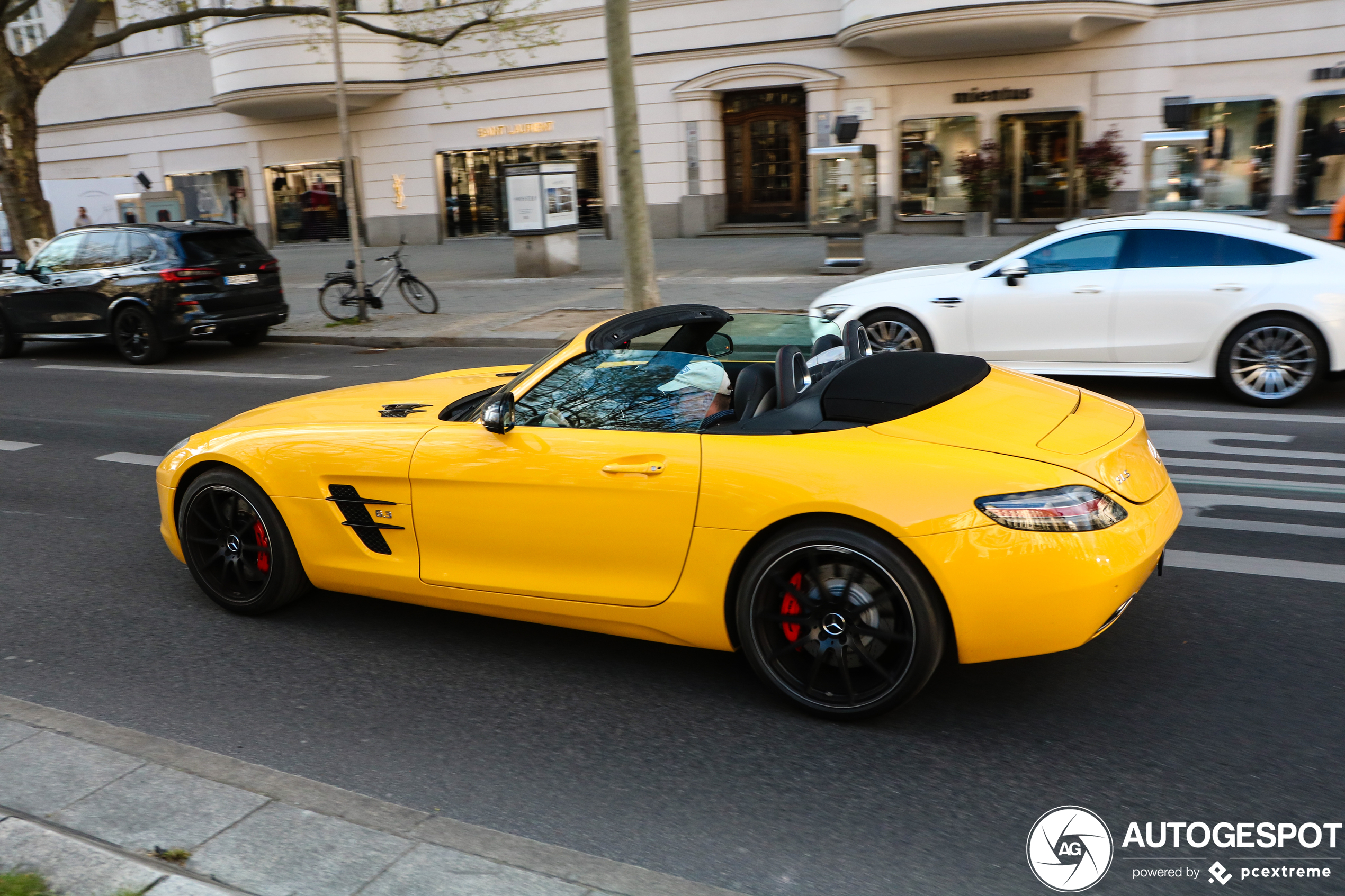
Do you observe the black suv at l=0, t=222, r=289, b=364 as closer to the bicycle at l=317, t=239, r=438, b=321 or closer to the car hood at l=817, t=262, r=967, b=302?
the bicycle at l=317, t=239, r=438, b=321

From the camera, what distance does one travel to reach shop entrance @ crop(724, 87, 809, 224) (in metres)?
25.5

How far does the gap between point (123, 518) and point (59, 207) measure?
85.3 feet

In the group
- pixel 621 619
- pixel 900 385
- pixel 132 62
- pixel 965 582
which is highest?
pixel 132 62

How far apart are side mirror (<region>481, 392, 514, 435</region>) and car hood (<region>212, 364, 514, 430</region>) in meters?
0.41

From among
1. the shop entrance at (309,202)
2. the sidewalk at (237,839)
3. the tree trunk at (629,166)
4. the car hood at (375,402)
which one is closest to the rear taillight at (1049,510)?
the sidewalk at (237,839)

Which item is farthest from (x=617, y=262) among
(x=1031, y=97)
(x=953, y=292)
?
(x=953, y=292)

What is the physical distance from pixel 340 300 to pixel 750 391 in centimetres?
1327

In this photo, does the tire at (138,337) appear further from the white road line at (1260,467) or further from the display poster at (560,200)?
the white road line at (1260,467)

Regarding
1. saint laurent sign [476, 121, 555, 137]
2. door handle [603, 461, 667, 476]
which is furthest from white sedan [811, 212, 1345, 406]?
saint laurent sign [476, 121, 555, 137]

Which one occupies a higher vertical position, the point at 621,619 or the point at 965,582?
the point at 965,582

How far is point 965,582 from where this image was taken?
10.9 ft

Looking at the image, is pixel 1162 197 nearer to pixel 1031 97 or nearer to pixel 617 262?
pixel 1031 97

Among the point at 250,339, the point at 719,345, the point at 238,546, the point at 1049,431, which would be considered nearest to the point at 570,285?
the point at 250,339

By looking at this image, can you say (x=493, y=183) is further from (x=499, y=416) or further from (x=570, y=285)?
(x=499, y=416)
